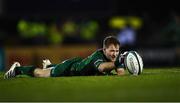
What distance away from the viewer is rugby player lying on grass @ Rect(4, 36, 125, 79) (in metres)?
7.23

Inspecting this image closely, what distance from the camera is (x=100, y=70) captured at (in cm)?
730

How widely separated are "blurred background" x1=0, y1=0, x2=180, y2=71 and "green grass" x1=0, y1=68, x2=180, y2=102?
26.8ft

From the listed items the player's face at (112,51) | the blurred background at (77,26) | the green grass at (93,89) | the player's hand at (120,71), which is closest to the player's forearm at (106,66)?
the green grass at (93,89)

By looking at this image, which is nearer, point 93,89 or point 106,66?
point 93,89

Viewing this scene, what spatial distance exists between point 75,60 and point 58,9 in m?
10.0

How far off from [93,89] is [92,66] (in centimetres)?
122

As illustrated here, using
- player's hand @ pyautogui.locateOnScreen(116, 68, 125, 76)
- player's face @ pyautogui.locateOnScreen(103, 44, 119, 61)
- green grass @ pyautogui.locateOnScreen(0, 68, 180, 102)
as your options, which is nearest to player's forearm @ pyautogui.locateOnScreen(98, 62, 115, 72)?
green grass @ pyautogui.locateOnScreen(0, 68, 180, 102)

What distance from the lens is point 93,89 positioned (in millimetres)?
6230

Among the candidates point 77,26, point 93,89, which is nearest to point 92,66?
point 93,89

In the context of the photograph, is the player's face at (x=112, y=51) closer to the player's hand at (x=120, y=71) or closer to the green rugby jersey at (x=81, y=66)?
the green rugby jersey at (x=81, y=66)

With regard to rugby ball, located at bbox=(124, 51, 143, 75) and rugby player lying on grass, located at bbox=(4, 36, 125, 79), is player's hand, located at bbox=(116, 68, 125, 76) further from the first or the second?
rugby ball, located at bbox=(124, 51, 143, 75)

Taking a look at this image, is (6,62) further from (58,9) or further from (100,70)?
(100,70)

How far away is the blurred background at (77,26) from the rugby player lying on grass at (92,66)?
7407 mm

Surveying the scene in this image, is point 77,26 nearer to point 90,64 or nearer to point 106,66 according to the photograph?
point 90,64
